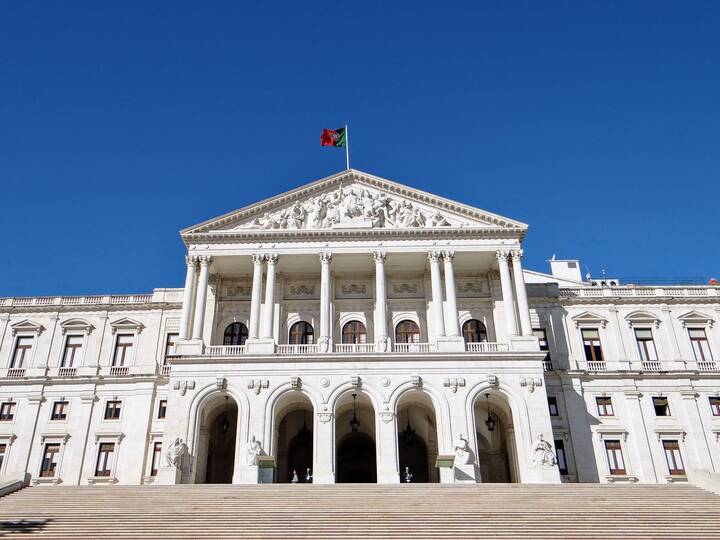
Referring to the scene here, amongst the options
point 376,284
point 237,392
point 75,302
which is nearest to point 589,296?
point 376,284

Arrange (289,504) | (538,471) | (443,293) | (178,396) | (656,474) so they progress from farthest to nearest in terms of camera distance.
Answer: (443,293)
(656,474)
(178,396)
(538,471)
(289,504)

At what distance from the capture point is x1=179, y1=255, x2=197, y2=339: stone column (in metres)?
39.3

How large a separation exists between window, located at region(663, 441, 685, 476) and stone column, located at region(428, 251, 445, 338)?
16.1m

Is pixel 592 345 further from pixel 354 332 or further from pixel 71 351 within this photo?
pixel 71 351

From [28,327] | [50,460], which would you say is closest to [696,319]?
[50,460]

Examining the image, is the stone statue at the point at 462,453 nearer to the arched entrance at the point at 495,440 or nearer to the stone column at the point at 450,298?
the arched entrance at the point at 495,440

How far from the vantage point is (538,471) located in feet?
111

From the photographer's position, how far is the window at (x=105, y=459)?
40750mm

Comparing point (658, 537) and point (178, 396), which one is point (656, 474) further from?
point (178, 396)

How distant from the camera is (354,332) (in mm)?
42750

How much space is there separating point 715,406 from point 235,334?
31.9 meters

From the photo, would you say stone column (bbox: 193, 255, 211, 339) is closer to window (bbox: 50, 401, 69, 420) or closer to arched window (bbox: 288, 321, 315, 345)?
arched window (bbox: 288, 321, 315, 345)

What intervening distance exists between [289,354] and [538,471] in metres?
15.2

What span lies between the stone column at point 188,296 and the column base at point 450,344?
1538 centimetres
